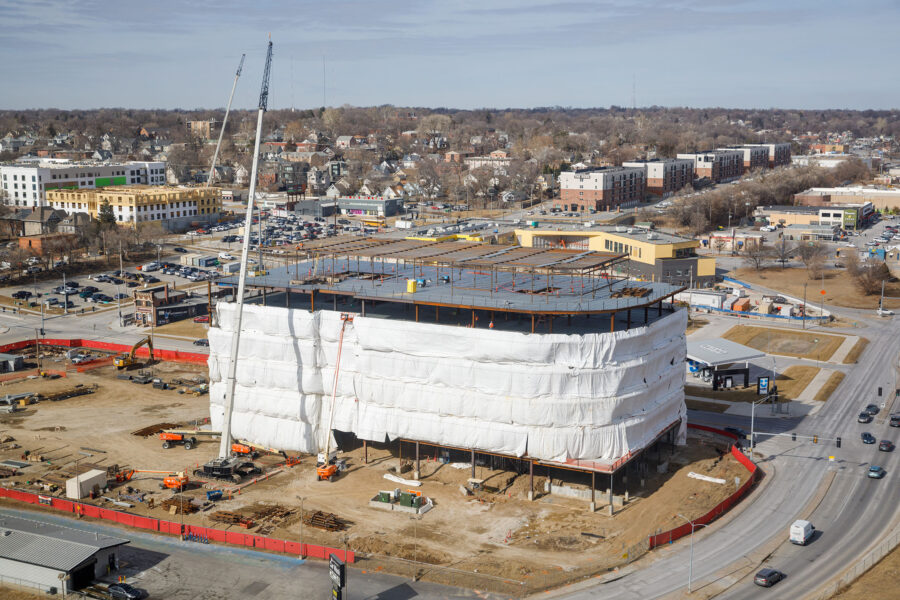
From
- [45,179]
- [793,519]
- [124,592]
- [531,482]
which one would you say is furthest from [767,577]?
[45,179]

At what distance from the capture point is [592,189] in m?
154

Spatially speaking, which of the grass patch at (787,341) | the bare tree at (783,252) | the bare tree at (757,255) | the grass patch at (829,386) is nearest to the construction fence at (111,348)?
the grass patch at (787,341)

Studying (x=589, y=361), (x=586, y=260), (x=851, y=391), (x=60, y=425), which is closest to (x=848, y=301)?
(x=851, y=391)

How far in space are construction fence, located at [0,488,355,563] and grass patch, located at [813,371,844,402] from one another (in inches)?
1629

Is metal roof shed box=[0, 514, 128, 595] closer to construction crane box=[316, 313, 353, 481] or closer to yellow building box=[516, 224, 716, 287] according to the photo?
construction crane box=[316, 313, 353, 481]

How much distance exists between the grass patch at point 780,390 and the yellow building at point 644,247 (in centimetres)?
2965

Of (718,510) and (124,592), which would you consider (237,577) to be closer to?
(124,592)

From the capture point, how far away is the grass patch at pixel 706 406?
206 ft

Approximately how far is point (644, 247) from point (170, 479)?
226 ft

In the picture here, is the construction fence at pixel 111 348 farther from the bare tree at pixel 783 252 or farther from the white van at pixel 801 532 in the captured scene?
the bare tree at pixel 783 252

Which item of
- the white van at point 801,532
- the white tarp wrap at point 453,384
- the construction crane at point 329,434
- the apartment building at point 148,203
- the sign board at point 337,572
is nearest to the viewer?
the sign board at point 337,572

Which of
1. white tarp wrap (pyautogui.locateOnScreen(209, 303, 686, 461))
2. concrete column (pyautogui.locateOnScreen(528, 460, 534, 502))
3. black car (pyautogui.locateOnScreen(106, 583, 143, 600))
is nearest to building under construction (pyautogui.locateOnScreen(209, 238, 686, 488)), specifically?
white tarp wrap (pyautogui.locateOnScreen(209, 303, 686, 461))

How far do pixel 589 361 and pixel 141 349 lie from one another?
159 feet

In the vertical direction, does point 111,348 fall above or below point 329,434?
above
